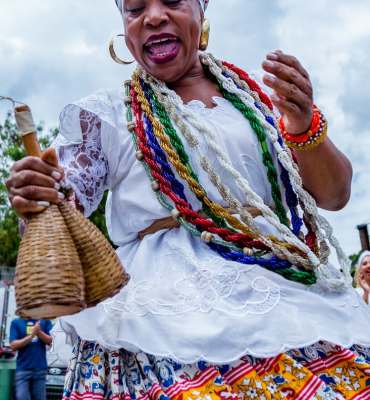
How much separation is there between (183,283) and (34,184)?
0.56m

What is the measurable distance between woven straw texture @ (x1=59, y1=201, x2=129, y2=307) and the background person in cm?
576

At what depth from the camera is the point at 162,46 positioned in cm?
201

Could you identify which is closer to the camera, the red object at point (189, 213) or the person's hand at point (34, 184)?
the person's hand at point (34, 184)

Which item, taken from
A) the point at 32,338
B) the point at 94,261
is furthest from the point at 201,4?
the point at 32,338

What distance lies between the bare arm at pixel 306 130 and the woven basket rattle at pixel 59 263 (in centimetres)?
71

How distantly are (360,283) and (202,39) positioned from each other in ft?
15.3

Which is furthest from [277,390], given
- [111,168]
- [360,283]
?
[360,283]

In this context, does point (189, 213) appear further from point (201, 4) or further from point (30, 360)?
point (30, 360)

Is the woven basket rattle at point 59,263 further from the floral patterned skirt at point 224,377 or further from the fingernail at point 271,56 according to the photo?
the fingernail at point 271,56

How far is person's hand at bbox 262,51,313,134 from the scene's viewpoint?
5.19 ft

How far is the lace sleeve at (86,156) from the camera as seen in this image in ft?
6.27

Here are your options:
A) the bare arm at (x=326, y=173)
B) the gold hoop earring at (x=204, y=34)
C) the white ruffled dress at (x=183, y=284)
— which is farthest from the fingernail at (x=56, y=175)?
the gold hoop earring at (x=204, y=34)

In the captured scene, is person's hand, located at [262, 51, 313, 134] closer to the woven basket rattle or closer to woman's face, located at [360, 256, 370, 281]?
the woven basket rattle

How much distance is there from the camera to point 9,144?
1700 centimetres
